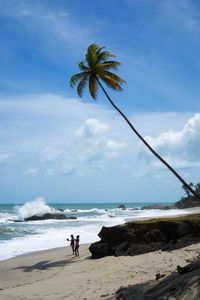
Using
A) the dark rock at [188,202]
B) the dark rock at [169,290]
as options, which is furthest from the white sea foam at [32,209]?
the dark rock at [169,290]

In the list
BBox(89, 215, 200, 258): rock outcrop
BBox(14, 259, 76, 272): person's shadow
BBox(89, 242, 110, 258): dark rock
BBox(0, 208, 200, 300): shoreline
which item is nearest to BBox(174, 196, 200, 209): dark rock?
BBox(89, 215, 200, 258): rock outcrop

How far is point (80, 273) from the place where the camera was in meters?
12.8

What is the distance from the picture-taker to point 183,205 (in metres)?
97.0

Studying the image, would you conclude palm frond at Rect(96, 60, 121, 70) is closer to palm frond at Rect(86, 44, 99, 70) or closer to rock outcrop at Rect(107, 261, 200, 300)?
palm frond at Rect(86, 44, 99, 70)

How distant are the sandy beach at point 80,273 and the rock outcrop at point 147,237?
0.62 meters

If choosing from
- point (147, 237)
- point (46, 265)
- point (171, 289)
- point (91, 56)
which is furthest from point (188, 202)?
point (171, 289)

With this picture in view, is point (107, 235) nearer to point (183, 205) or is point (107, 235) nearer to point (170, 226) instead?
point (170, 226)

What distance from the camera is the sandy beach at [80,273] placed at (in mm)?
9516

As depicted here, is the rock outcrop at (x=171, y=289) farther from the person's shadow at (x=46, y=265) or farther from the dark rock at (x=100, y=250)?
the person's shadow at (x=46, y=265)

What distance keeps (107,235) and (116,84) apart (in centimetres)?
773

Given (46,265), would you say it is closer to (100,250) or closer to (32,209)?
(100,250)

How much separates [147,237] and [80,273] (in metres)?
4.11

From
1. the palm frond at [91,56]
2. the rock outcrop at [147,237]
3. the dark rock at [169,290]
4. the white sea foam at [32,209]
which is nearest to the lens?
the dark rock at [169,290]

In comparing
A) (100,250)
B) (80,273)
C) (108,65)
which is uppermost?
(108,65)
